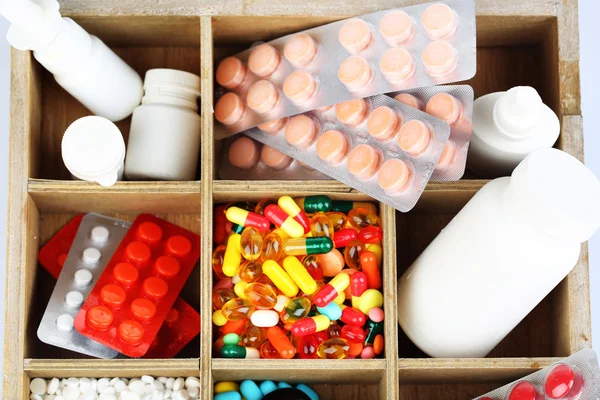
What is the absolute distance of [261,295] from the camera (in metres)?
1.20

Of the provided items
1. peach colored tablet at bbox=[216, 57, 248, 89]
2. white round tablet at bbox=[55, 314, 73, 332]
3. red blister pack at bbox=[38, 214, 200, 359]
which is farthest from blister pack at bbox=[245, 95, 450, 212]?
white round tablet at bbox=[55, 314, 73, 332]

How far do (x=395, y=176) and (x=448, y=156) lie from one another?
0.10 m

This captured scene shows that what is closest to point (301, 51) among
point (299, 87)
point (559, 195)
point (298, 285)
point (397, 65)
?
point (299, 87)

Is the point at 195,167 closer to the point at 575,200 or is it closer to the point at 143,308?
the point at 143,308

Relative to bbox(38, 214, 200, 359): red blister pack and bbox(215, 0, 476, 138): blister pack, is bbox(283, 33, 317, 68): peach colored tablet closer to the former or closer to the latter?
bbox(215, 0, 476, 138): blister pack

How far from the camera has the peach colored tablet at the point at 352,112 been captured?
4.00ft

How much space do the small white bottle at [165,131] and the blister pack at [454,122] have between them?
402 millimetres

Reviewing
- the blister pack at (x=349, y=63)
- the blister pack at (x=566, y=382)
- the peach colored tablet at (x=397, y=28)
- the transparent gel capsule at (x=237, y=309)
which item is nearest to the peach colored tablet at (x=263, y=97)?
the blister pack at (x=349, y=63)

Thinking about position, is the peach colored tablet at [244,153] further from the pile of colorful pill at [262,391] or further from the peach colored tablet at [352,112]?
the pile of colorful pill at [262,391]

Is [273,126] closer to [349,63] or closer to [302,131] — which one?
[302,131]

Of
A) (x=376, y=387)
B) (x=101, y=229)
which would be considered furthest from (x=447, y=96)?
(x=101, y=229)

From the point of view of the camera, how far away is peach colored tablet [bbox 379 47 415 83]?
119cm

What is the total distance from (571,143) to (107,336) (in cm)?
82

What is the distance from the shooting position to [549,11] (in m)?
1.27
